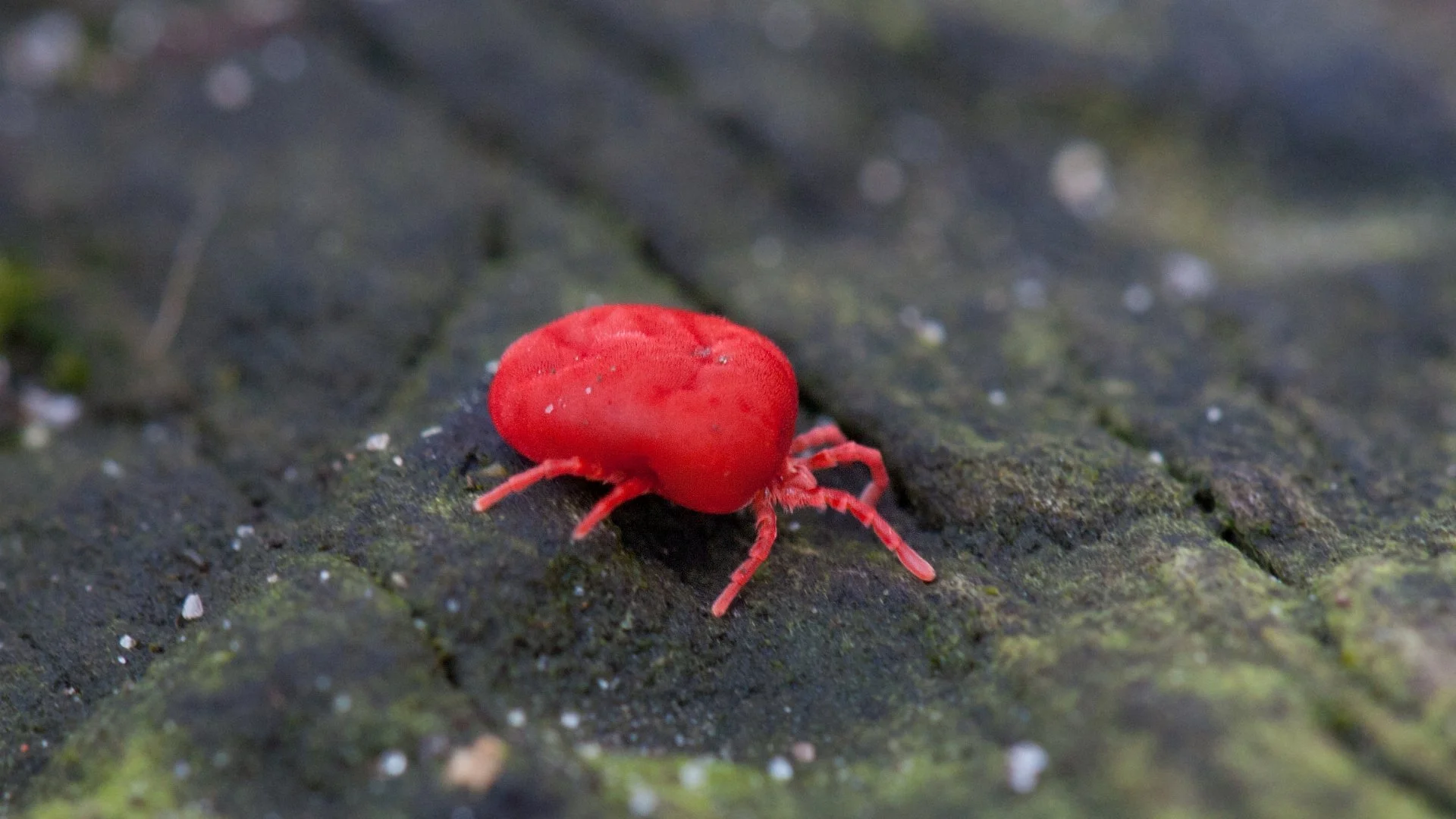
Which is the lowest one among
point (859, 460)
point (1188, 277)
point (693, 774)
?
point (693, 774)

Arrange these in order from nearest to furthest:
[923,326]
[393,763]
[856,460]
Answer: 1. [393,763]
2. [856,460]
3. [923,326]

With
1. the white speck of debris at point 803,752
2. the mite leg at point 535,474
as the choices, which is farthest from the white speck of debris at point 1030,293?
the white speck of debris at point 803,752

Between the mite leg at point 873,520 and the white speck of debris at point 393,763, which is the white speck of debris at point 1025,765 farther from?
the white speck of debris at point 393,763

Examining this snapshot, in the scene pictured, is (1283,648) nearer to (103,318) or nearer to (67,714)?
(67,714)

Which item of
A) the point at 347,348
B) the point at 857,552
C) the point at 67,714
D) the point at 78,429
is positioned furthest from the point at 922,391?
the point at 78,429

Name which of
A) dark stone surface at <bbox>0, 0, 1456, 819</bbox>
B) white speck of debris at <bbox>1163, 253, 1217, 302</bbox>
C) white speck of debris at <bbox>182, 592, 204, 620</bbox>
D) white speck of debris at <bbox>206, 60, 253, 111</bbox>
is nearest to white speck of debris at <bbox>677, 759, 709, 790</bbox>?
dark stone surface at <bbox>0, 0, 1456, 819</bbox>

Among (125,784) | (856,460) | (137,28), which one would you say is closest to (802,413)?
(856,460)

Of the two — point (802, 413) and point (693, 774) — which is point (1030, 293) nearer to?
point (802, 413)

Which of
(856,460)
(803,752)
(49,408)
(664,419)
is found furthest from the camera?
(49,408)
